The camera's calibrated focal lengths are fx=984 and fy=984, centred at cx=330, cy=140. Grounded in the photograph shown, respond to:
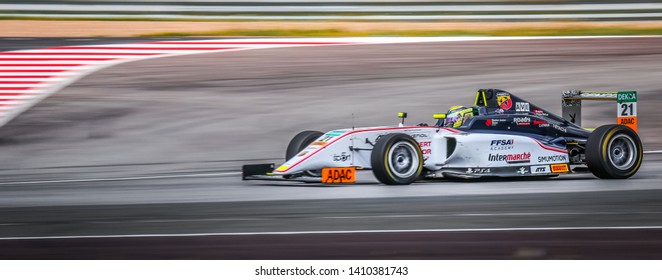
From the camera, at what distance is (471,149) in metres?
10.3

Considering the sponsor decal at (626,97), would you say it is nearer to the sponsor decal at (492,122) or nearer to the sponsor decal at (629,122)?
the sponsor decal at (629,122)

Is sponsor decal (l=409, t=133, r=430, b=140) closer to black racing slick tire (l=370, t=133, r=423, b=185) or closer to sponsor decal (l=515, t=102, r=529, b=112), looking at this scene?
black racing slick tire (l=370, t=133, r=423, b=185)

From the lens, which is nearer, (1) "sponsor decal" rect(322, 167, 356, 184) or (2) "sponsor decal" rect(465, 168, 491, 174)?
(1) "sponsor decal" rect(322, 167, 356, 184)

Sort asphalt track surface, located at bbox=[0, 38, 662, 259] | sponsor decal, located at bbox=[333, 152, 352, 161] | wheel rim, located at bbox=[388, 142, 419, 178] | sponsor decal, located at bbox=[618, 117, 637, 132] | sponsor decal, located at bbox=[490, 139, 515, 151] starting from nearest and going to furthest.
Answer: asphalt track surface, located at bbox=[0, 38, 662, 259]
wheel rim, located at bbox=[388, 142, 419, 178]
sponsor decal, located at bbox=[333, 152, 352, 161]
sponsor decal, located at bbox=[490, 139, 515, 151]
sponsor decal, located at bbox=[618, 117, 637, 132]

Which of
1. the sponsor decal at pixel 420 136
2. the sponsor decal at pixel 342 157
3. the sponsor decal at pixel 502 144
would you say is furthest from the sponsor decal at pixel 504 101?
the sponsor decal at pixel 342 157

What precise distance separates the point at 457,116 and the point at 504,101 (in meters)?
0.64

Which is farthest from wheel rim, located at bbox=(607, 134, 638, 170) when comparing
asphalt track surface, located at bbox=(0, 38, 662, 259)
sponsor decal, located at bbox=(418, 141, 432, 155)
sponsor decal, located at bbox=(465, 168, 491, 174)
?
sponsor decal, located at bbox=(418, 141, 432, 155)

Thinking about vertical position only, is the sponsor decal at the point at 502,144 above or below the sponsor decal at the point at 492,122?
below

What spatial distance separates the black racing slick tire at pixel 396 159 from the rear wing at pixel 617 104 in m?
2.66

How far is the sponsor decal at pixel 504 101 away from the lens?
36.1ft

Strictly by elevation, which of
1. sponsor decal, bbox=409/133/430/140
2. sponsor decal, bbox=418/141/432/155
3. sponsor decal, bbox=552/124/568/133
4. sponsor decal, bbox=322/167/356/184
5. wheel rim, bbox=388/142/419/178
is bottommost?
sponsor decal, bbox=322/167/356/184

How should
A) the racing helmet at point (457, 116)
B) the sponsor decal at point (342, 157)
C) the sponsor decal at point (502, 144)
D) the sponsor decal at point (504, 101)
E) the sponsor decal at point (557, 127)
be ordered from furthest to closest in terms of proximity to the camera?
the sponsor decal at point (504, 101)
the sponsor decal at point (557, 127)
the racing helmet at point (457, 116)
the sponsor decal at point (502, 144)
the sponsor decal at point (342, 157)

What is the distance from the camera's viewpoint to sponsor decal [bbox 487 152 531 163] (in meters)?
10.4

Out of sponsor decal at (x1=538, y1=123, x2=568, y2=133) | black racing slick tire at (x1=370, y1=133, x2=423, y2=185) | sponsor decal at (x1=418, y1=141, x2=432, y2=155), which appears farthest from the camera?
sponsor decal at (x1=538, y1=123, x2=568, y2=133)
